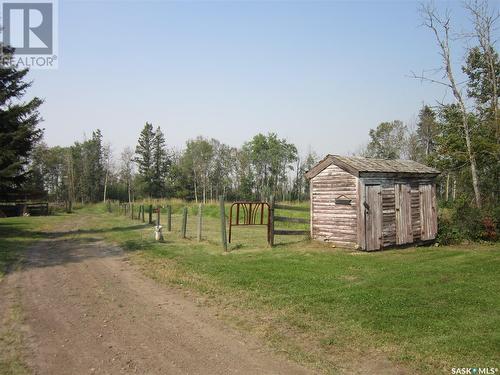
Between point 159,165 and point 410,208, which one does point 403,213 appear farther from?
point 159,165

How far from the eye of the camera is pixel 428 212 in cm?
1590

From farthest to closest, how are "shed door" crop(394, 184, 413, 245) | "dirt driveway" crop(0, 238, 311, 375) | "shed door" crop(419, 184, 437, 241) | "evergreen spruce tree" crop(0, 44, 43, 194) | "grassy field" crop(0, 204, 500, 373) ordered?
"evergreen spruce tree" crop(0, 44, 43, 194)
"shed door" crop(419, 184, 437, 241)
"shed door" crop(394, 184, 413, 245)
"grassy field" crop(0, 204, 500, 373)
"dirt driveway" crop(0, 238, 311, 375)

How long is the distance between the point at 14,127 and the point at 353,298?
21.8 metres

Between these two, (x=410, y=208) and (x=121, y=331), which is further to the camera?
(x=410, y=208)

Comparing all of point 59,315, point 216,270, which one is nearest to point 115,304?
point 59,315

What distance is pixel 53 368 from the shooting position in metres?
4.56

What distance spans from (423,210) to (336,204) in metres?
4.02

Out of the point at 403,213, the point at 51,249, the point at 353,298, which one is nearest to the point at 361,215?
the point at 403,213

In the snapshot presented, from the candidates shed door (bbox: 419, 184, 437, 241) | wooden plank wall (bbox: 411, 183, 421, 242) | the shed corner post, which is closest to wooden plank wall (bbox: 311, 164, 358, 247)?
the shed corner post

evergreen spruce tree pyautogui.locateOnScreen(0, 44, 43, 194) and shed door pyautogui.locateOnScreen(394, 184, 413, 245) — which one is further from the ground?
evergreen spruce tree pyautogui.locateOnScreen(0, 44, 43, 194)

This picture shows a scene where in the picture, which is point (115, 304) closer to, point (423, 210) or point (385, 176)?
point (385, 176)

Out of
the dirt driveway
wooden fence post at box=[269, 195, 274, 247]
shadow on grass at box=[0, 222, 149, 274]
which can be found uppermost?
wooden fence post at box=[269, 195, 274, 247]

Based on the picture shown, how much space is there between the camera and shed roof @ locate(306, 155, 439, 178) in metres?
13.7

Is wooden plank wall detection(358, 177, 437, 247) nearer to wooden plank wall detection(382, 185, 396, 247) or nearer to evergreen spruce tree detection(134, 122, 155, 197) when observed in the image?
wooden plank wall detection(382, 185, 396, 247)
